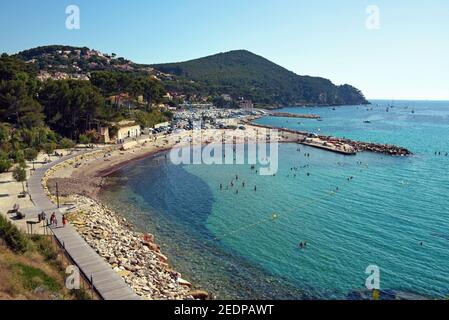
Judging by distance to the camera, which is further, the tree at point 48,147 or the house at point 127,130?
the house at point 127,130

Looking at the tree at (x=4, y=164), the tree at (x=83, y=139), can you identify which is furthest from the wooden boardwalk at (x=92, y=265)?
the tree at (x=83, y=139)

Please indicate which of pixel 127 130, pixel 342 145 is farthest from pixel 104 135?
pixel 342 145

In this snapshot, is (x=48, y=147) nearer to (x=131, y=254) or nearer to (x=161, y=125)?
(x=131, y=254)

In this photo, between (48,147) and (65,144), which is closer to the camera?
(48,147)

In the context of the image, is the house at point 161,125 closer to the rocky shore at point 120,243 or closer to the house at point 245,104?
the rocky shore at point 120,243

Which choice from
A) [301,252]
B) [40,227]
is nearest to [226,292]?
[301,252]
